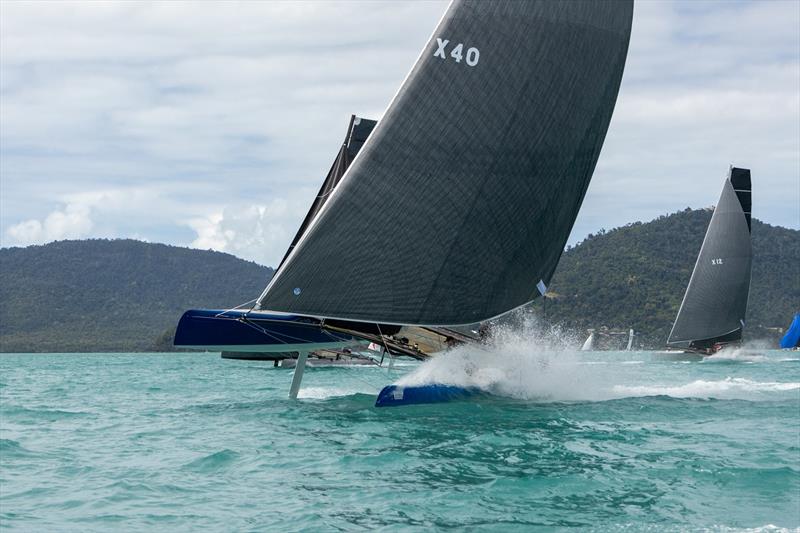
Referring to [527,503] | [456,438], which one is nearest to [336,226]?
[456,438]

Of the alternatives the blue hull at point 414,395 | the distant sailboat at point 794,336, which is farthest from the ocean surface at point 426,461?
the distant sailboat at point 794,336

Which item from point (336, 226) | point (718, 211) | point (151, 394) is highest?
point (718, 211)

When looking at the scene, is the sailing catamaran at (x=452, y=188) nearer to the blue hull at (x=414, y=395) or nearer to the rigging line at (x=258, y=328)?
the rigging line at (x=258, y=328)

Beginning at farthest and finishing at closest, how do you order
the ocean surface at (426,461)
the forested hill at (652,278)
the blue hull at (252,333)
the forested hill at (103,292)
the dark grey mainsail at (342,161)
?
the forested hill at (103,292) → the forested hill at (652,278) → the dark grey mainsail at (342,161) → the blue hull at (252,333) → the ocean surface at (426,461)

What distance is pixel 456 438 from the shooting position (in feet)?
52.1

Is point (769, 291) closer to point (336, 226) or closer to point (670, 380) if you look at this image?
point (670, 380)

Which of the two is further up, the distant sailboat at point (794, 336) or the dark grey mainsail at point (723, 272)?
the dark grey mainsail at point (723, 272)

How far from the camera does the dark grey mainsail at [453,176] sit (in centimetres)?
1855

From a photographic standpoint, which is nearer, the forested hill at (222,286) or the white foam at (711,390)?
the white foam at (711,390)

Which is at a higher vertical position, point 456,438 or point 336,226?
point 336,226

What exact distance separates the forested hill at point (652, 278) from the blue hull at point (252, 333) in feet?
316

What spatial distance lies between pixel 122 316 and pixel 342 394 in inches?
5142

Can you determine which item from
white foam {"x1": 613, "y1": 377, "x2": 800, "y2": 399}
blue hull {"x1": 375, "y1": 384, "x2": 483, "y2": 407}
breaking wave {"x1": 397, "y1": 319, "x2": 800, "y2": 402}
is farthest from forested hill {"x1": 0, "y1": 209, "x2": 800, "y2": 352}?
blue hull {"x1": 375, "y1": 384, "x2": 483, "y2": 407}

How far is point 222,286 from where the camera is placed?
184250mm
